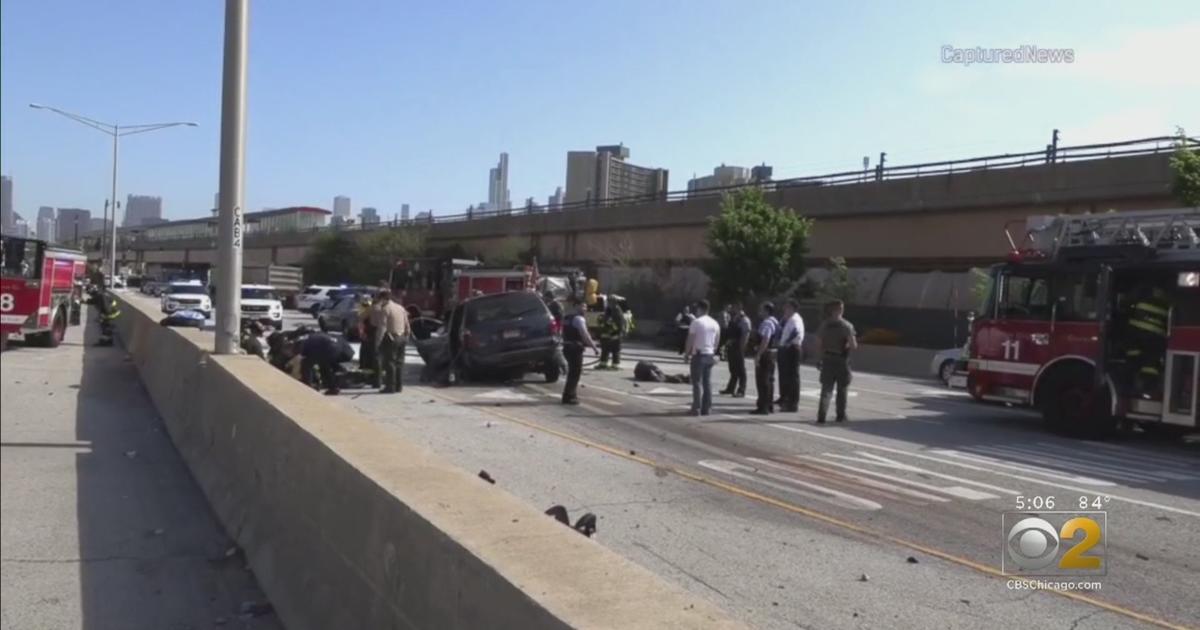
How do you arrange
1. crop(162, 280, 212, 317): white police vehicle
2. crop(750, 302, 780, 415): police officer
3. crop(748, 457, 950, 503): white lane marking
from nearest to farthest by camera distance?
1. crop(748, 457, 950, 503): white lane marking
2. crop(750, 302, 780, 415): police officer
3. crop(162, 280, 212, 317): white police vehicle

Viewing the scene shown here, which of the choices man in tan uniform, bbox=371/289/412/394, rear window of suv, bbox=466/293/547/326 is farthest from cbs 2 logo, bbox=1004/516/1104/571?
rear window of suv, bbox=466/293/547/326

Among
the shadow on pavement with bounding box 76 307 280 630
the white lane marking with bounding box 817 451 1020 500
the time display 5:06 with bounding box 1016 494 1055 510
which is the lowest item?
the shadow on pavement with bounding box 76 307 280 630

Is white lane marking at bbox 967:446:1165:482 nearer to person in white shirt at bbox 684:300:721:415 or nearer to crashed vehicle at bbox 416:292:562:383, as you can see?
person in white shirt at bbox 684:300:721:415

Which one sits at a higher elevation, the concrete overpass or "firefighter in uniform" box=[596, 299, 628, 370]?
the concrete overpass

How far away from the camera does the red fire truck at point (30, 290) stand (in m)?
25.4

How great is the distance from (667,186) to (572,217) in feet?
18.6

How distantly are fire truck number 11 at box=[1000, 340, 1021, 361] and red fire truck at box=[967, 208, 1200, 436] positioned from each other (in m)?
0.01

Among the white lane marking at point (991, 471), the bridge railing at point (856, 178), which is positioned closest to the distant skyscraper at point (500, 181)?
the bridge railing at point (856, 178)

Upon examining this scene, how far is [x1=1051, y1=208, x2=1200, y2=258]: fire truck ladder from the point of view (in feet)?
48.2

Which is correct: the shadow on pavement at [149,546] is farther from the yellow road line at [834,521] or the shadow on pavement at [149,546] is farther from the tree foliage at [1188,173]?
the tree foliage at [1188,173]

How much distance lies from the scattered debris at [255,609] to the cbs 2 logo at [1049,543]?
15.3 ft

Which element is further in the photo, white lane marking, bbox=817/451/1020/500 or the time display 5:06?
white lane marking, bbox=817/451/1020/500

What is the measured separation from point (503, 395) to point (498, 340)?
170cm

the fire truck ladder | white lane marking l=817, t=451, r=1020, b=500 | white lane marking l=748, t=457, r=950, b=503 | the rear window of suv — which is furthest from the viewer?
the rear window of suv
